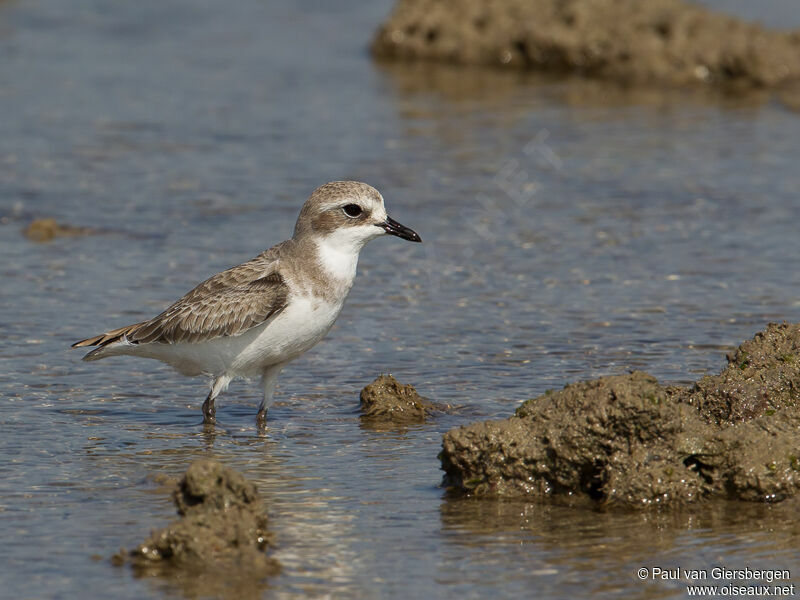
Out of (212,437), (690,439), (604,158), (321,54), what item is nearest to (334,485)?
(212,437)

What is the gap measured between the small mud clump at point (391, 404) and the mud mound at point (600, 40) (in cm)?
1064

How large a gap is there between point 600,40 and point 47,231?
900 cm

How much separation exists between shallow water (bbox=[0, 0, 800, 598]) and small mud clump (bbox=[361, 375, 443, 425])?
170mm

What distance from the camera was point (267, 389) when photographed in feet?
26.5

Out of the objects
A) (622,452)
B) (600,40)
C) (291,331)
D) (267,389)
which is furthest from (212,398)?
(600,40)

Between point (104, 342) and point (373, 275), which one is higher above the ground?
point (373, 275)

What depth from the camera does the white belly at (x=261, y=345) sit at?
25.5ft

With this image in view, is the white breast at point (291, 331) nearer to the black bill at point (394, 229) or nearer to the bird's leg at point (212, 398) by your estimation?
the bird's leg at point (212, 398)

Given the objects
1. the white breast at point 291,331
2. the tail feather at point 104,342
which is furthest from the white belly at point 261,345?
the tail feather at point 104,342

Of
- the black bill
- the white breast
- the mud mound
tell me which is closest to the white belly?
the white breast

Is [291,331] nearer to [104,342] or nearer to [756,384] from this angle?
[104,342]

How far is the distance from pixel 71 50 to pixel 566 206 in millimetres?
9668

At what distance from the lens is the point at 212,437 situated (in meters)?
7.79

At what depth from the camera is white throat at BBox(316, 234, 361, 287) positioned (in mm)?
7969
